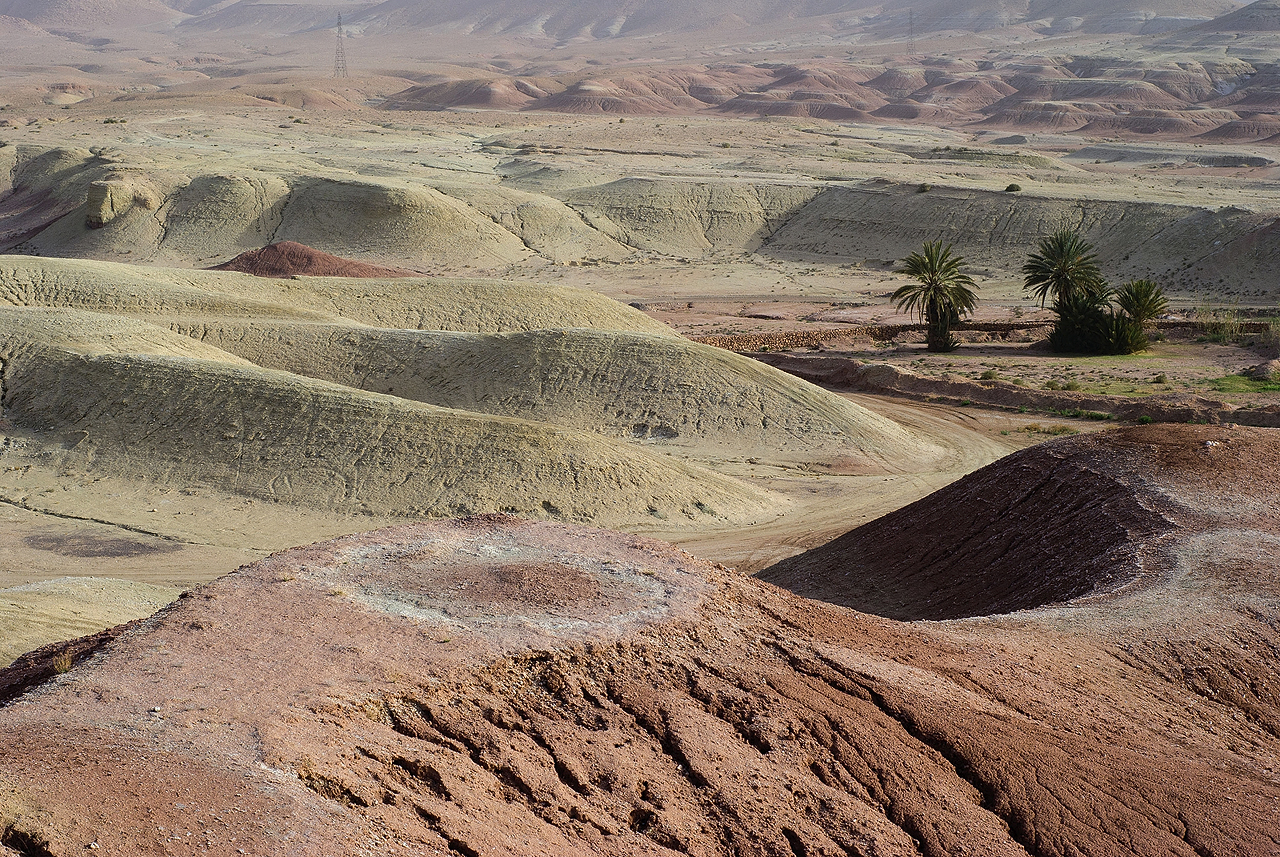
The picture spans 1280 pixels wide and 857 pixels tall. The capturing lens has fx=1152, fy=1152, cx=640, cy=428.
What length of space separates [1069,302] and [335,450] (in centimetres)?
2586

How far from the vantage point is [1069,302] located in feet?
125

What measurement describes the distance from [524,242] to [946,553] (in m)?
44.4

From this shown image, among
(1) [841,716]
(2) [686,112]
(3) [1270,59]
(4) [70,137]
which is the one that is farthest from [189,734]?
(3) [1270,59]

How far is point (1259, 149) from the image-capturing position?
9188cm

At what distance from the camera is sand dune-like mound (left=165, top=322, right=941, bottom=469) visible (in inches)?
1085

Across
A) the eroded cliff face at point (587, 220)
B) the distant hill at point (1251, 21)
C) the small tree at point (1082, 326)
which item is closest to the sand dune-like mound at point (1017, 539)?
the small tree at point (1082, 326)

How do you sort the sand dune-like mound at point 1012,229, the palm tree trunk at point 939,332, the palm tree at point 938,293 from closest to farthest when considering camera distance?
the palm tree at point 938,293 → the palm tree trunk at point 939,332 → the sand dune-like mound at point 1012,229

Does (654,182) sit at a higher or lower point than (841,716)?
higher

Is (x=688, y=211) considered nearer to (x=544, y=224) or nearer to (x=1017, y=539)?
(x=544, y=224)

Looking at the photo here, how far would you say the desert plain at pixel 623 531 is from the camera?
8.23 m

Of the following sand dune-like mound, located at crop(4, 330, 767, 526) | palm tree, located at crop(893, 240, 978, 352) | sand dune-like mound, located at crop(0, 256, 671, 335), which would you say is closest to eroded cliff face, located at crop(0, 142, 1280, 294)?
sand dune-like mound, located at crop(0, 256, 671, 335)

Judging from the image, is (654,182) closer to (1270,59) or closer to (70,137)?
(70,137)

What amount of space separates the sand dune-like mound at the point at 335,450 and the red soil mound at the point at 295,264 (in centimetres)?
2193

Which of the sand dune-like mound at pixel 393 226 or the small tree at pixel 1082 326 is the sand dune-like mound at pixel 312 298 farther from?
Result: the sand dune-like mound at pixel 393 226
